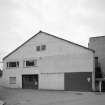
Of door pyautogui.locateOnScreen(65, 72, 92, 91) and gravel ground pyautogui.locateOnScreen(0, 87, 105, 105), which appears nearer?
gravel ground pyautogui.locateOnScreen(0, 87, 105, 105)

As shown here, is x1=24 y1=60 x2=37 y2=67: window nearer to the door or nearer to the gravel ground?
the door

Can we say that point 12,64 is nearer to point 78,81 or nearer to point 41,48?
point 41,48

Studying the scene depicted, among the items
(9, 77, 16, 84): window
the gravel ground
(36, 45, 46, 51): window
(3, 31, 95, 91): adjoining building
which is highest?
(36, 45, 46, 51): window

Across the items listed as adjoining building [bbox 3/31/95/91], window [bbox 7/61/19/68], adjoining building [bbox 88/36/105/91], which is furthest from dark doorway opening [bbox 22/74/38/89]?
adjoining building [bbox 88/36/105/91]

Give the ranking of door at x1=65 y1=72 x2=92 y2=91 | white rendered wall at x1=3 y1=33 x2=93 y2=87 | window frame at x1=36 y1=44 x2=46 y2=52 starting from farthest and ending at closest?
window frame at x1=36 y1=44 x2=46 y2=52 < white rendered wall at x1=3 y1=33 x2=93 y2=87 < door at x1=65 y1=72 x2=92 y2=91

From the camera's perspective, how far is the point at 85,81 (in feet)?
97.3

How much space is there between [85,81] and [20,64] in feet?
43.7

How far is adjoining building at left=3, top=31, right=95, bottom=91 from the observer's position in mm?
29984

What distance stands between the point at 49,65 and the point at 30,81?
5055 mm

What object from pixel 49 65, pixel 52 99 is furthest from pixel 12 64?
pixel 52 99

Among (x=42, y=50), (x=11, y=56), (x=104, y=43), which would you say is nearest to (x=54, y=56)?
(x=42, y=50)

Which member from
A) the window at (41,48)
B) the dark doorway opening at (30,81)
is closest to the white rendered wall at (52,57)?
the window at (41,48)

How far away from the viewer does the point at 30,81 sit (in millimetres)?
35250

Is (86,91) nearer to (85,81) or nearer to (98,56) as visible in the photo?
(85,81)
